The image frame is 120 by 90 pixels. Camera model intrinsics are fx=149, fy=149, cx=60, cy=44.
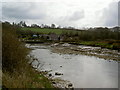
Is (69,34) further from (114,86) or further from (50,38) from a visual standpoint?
(114,86)

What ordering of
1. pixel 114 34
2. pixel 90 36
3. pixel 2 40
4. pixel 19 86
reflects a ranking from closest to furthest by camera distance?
pixel 19 86 < pixel 2 40 < pixel 114 34 < pixel 90 36

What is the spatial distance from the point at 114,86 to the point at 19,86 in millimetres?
6940

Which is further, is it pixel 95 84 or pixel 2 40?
pixel 95 84

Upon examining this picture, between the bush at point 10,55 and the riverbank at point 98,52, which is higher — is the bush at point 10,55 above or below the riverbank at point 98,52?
above

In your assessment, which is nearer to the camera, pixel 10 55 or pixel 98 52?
pixel 10 55

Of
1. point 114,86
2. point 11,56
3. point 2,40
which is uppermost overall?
point 2,40

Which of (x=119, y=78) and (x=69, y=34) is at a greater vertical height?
(x=69, y=34)

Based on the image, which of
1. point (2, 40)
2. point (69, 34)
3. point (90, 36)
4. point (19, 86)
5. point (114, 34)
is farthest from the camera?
point (69, 34)

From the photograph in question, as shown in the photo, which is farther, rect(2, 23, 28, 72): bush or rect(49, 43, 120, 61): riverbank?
rect(49, 43, 120, 61): riverbank

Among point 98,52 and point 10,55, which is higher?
point 10,55

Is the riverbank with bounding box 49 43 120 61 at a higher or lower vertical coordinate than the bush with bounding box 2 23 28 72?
lower

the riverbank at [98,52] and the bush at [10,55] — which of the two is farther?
the riverbank at [98,52]

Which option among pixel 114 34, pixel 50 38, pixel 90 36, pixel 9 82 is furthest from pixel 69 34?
pixel 9 82

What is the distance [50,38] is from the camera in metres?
80.2
